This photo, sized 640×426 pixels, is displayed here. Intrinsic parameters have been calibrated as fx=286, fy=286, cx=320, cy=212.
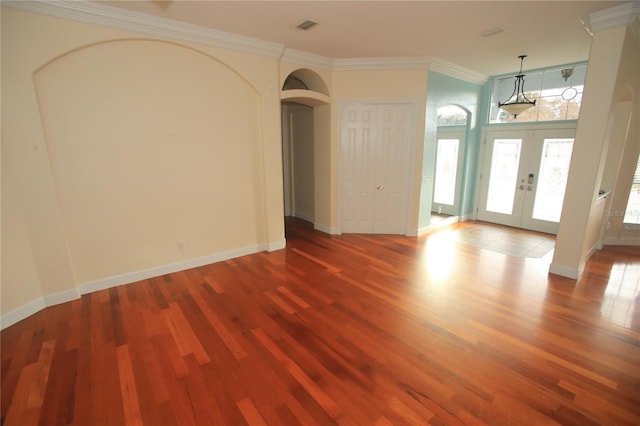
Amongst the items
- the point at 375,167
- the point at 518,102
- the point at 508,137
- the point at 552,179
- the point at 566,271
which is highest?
the point at 518,102

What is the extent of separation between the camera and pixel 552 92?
5.42 metres

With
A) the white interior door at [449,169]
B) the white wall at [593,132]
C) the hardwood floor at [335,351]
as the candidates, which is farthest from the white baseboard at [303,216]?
the white wall at [593,132]

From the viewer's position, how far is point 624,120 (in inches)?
162

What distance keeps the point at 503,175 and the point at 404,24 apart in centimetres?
435

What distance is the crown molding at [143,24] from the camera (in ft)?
8.88

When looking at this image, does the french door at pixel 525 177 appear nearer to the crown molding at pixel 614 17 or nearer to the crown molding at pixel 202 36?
the crown molding at pixel 202 36

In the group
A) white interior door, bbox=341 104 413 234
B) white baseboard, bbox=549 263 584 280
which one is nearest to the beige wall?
white interior door, bbox=341 104 413 234

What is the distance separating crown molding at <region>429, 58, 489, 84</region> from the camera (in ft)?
16.3

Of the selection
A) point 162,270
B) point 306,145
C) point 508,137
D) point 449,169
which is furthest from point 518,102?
point 162,270

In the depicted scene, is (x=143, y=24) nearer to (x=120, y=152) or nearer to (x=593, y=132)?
(x=120, y=152)

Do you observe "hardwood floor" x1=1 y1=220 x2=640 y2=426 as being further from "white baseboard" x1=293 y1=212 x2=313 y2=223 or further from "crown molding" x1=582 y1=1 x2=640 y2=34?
"crown molding" x1=582 y1=1 x2=640 y2=34

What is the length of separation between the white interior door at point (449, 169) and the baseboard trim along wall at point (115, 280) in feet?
14.6

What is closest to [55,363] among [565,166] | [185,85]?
[185,85]

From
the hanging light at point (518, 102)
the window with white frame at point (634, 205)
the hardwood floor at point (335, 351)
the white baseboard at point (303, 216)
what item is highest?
the hanging light at point (518, 102)
